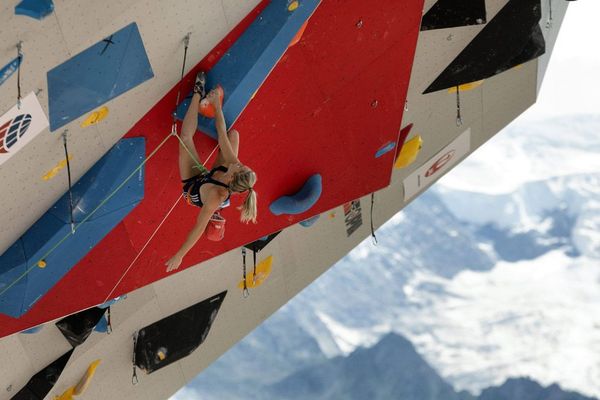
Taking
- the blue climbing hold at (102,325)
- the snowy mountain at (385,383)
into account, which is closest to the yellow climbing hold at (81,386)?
the blue climbing hold at (102,325)

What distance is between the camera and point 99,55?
3420mm

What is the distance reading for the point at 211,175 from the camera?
144 inches

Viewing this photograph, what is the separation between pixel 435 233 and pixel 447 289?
1.45 meters

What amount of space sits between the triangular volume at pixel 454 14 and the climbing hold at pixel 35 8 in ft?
7.28

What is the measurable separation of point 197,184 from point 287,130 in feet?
2.12

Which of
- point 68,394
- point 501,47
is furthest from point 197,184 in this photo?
point 501,47

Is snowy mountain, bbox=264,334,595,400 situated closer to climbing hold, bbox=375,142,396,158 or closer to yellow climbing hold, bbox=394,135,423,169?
yellow climbing hold, bbox=394,135,423,169

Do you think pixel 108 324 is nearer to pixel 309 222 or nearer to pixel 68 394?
pixel 68 394

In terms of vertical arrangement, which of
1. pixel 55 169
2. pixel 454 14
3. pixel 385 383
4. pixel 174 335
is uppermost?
pixel 55 169

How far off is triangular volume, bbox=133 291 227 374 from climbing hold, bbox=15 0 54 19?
2.66 m

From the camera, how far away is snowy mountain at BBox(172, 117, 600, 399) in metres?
15.9

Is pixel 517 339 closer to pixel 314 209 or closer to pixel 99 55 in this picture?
pixel 314 209

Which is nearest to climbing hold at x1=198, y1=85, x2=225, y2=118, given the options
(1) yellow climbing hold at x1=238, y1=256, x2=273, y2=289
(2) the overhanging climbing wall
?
(2) the overhanging climbing wall

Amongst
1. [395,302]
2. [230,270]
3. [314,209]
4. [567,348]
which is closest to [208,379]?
[395,302]
